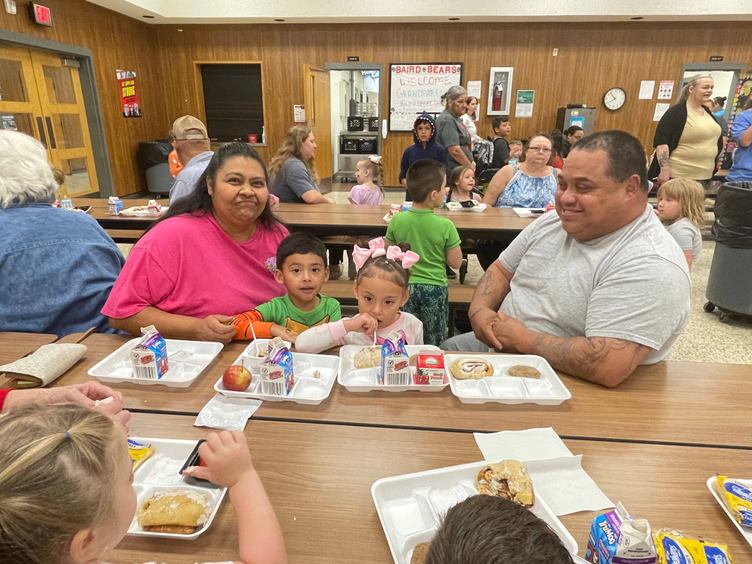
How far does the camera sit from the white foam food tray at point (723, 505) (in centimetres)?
86

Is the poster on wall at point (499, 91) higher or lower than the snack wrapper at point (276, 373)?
higher

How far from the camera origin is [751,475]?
1034mm

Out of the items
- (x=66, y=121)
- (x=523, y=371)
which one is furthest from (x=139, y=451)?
(x=66, y=121)

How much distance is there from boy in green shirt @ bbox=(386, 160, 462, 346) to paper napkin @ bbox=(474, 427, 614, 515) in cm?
162

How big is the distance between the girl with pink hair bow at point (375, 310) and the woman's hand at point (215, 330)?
25 cm

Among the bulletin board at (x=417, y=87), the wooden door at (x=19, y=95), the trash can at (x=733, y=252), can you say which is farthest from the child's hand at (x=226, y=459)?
the bulletin board at (x=417, y=87)

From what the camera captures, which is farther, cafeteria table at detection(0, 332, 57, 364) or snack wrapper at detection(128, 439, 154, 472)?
cafeteria table at detection(0, 332, 57, 364)

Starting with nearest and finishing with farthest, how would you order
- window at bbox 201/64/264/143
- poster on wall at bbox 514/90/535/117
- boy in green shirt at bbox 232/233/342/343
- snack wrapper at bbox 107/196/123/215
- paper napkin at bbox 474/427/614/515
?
1. paper napkin at bbox 474/427/614/515
2. boy in green shirt at bbox 232/233/342/343
3. snack wrapper at bbox 107/196/123/215
4. poster on wall at bbox 514/90/535/117
5. window at bbox 201/64/264/143

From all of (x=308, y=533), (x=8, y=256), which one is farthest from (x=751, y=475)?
(x=8, y=256)

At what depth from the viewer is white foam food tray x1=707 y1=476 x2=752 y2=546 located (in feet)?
2.83

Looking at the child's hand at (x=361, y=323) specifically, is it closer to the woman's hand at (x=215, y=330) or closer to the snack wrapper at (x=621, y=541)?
the woman's hand at (x=215, y=330)

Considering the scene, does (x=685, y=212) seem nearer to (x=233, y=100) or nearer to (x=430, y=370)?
Result: (x=430, y=370)

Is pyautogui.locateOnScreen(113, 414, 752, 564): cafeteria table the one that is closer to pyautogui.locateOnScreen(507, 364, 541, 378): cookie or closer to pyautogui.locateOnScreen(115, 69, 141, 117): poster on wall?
pyautogui.locateOnScreen(507, 364, 541, 378): cookie

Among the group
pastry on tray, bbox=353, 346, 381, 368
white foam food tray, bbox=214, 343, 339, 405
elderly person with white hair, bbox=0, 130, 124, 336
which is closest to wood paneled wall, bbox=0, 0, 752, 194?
elderly person with white hair, bbox=0, 130, 124, 336
